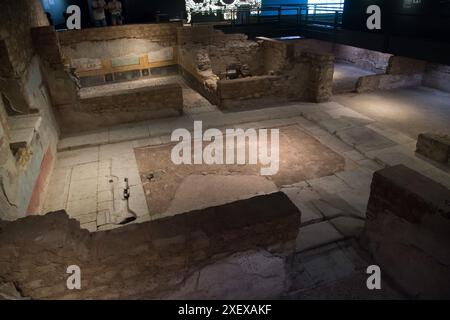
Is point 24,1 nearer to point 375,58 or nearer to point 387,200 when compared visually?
point 387,200

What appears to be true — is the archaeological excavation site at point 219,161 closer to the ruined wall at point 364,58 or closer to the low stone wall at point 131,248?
the low stone wall at point 131,248

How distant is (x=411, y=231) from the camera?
3.18 meters

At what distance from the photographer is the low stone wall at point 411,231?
115 inches

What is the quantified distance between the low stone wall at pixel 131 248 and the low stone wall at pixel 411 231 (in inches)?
47.9

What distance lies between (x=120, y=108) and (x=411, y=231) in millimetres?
6562

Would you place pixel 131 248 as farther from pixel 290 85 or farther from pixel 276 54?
pixel 276 54

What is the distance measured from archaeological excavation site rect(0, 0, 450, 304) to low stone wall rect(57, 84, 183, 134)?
0.03 metres

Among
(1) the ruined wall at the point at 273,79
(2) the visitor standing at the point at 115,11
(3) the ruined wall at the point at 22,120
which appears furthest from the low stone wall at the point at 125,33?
(3) the ruined wall at the point at 22,120

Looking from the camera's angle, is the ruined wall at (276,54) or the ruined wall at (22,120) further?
the ruined wall at (276,54)

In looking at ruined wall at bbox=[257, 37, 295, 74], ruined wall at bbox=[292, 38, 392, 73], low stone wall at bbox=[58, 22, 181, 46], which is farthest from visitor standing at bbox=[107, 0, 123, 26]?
ruined wall at bbox=[292, 38, 392, 73]

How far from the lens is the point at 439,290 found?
2969 mm

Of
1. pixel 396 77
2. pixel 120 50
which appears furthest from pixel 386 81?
pixel 120 50
